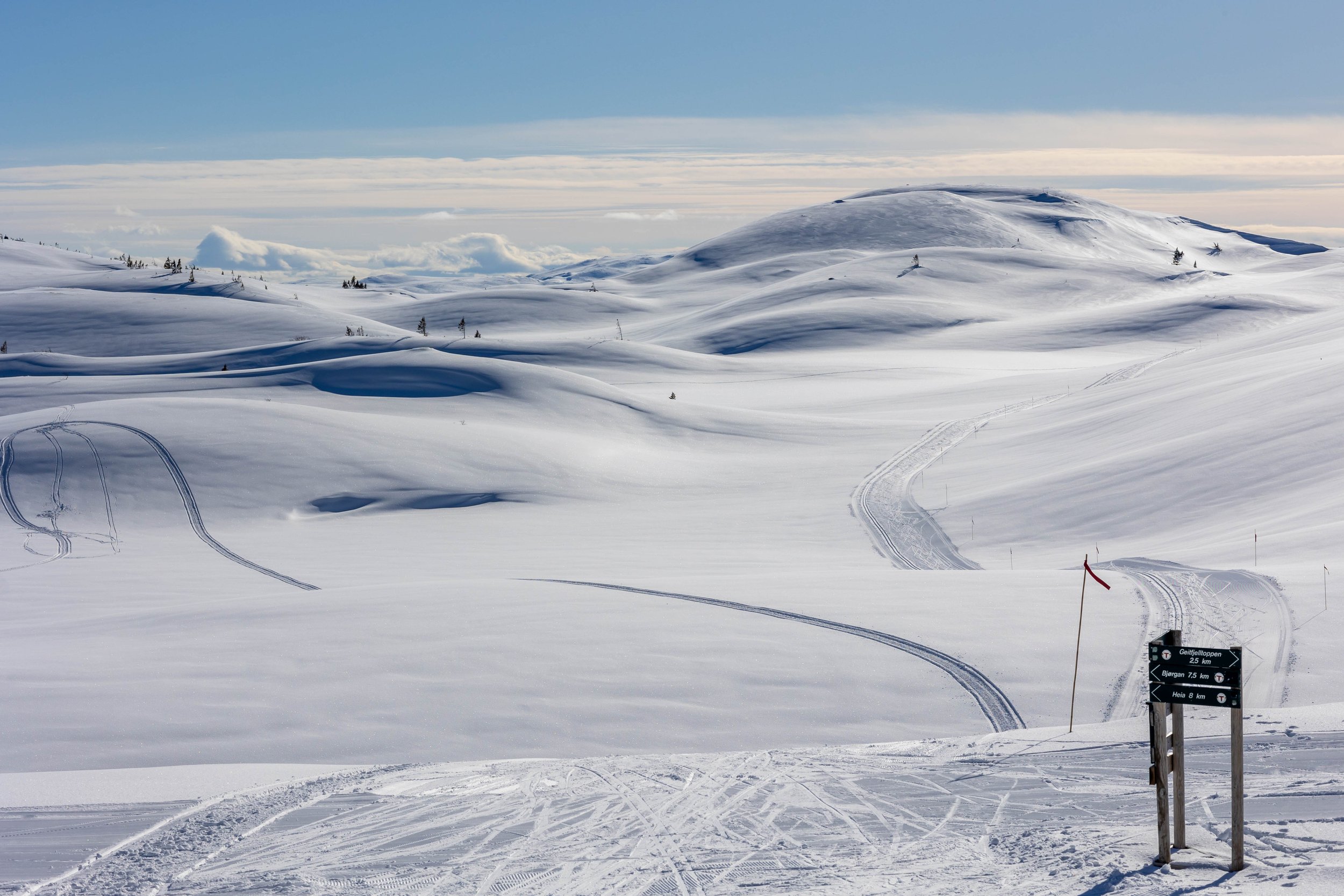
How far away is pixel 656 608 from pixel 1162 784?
26.3 feet

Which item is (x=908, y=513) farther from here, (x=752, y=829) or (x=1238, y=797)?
(x=1238, y=797)

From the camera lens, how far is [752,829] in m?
7.78

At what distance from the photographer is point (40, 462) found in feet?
80.4

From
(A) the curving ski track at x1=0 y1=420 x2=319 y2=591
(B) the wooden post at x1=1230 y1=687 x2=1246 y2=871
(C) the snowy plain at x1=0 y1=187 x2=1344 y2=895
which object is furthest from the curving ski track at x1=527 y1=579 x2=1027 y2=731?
(A) the curving ski track at x1=0 y1=420 x2=319 y2=591

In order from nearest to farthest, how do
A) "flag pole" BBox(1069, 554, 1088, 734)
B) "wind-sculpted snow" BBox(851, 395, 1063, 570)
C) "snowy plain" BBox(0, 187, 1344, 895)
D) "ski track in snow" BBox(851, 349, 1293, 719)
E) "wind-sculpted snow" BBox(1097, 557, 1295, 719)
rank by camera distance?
"snowy plain" BBox(0, 187, 1344, 895) < "flag pole" BBox(1069, 554, 1088, 734) < "wind-sculpted snow" BBox(1097, 557, 1295, 719) < "ski track in snow" BBox(851, 349, 1293, 719) < "wind-sculpted snow" BBox(851, 395, 1063, 570)

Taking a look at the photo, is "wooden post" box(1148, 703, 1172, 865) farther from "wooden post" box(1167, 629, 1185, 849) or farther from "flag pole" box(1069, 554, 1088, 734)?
"flag pole" box(1069, 554, 1088, 734)

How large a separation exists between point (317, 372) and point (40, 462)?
465 inches

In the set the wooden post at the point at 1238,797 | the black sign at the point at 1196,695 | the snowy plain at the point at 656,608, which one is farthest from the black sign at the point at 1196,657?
the snowy plain at the point at 656,608

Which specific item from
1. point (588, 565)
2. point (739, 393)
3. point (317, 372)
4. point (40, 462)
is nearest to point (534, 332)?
point (739, 393)

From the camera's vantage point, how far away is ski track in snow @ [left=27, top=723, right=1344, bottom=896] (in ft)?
22.6

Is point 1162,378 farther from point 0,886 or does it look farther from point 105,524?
point 0,886

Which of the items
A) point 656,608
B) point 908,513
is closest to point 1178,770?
point 656,608

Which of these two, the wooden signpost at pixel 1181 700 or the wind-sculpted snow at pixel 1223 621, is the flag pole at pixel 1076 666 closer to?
the wind-sculpted snow at pixel 1223 621

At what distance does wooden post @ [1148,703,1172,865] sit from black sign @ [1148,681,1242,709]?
108 millimetres
